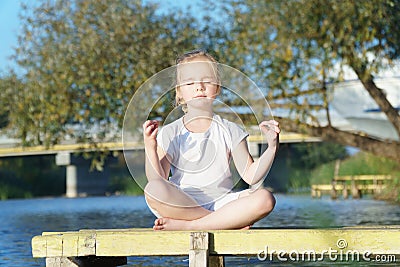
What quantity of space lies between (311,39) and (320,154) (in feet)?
90.1

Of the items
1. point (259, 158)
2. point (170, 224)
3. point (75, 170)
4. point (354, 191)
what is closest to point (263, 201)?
point (259, 158)

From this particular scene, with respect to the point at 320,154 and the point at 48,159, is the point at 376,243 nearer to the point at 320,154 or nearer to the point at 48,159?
the point at 320,154

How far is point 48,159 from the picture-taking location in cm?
5203

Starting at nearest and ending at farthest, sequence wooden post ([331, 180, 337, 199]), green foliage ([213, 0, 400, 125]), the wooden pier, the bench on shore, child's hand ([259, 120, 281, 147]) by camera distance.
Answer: the bench on shore
child's hand ([259, 120, 281, 147])
green foliage ([213, 0, 400, 125])
wooden post ([331, 180, 337, 199])
the wooden pier

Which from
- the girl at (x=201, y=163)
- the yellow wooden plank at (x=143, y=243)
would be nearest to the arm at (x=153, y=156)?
the girl at (x=201, y=163)

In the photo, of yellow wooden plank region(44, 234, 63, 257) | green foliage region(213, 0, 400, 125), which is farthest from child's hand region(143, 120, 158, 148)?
green foliage region(213, 0, 400, 125)

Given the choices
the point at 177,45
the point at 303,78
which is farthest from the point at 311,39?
the point at 177,45

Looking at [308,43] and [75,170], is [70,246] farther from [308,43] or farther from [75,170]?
[75,170]

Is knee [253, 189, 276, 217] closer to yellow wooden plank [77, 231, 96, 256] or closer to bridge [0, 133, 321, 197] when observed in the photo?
yellow wooden plank [77, 231, 96, 256]

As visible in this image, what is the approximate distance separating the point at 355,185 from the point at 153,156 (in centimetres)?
2293

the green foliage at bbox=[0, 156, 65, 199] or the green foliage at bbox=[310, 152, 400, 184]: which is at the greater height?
the green foliage at bbox=[0, 156, 65, 199]

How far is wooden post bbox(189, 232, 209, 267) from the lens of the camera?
13.2 ft

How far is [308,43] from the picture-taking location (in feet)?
51.1

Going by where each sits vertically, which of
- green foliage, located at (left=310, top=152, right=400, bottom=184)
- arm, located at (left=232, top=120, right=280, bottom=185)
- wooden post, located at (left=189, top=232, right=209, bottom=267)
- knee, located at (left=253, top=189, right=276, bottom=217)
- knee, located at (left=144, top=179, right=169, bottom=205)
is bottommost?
wooden post, located at (left=189, top=232, right=209, bottom=267)
